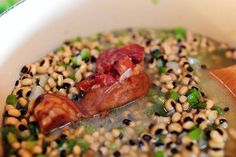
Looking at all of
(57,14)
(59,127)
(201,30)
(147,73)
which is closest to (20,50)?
(57,14)

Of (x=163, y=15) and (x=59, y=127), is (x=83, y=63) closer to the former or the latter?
(x=59, y=127)

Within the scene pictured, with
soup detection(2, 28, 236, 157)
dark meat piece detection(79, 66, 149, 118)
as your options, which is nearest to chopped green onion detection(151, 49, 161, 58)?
soup detection(2, 28, 236, 157)

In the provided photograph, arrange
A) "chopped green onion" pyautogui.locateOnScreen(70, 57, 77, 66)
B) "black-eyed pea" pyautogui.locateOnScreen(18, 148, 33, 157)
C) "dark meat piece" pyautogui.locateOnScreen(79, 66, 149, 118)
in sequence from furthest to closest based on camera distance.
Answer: "chopped green onion" pyautogui.locateOnScreen(70, 57, 77, 66) → "dark meat piece" pyautogui.locateOnScreen(79, 66, 149, 118) → "black-eyed pea" pyautogui.locateOnScreen(18, 148, 33, 157)

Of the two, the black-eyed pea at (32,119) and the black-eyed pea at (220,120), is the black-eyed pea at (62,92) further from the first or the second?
the black-eyed pea at (220,120)

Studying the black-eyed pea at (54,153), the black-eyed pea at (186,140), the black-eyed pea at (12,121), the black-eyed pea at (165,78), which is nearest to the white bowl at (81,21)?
the black-eyed pea at (12,121)

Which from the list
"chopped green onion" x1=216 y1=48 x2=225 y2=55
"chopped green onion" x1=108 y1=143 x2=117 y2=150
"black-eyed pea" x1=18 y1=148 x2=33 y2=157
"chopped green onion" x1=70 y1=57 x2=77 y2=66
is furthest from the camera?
"chopped green onion" x1=216 y1=48 x2=225 y2=55

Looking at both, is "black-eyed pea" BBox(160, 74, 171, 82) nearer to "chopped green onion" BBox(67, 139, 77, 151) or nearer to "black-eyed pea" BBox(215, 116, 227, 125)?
"black-eyed pea" BBox(215, 116, 227, 125)
